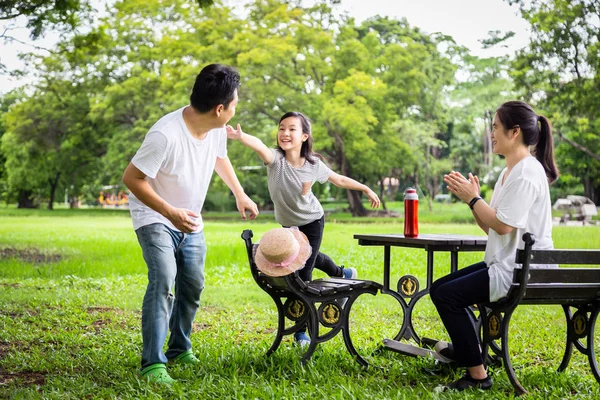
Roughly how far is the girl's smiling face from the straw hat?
3.01 feet

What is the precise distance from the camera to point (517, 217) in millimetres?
3264

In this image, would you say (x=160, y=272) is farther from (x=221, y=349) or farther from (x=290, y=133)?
(x=290, y=133)

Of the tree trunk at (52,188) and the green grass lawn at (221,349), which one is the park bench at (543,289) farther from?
the tree trunk at (52,188)

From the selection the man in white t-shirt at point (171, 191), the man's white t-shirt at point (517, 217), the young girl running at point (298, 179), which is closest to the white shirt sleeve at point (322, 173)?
the young girl running at point (298, 179)

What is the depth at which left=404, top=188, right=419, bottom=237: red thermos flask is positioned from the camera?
13.7 feet

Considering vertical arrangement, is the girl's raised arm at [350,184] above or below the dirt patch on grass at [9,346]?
above

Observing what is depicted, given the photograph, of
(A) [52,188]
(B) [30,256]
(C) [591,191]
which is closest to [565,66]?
(C) [591,191]

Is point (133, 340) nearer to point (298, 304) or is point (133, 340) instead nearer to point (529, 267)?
point (298, 304)

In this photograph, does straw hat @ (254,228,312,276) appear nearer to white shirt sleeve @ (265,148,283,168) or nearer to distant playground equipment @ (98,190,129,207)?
white shirt sleeve @ (265,148,283,168)

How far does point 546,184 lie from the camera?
3404 mm

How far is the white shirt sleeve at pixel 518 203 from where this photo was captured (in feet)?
10.7

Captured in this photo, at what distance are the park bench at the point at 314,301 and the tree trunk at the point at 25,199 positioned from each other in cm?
3292

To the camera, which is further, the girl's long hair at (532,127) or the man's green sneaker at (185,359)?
the man's green sneaker at (185,359)

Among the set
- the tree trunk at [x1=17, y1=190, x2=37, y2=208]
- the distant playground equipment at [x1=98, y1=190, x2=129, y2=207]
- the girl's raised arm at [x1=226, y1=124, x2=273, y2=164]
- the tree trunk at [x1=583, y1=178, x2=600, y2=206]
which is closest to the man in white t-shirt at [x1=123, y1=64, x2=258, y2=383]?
the girl's raised arm at [x1=226, y1=124, x2=273, y2=164]
